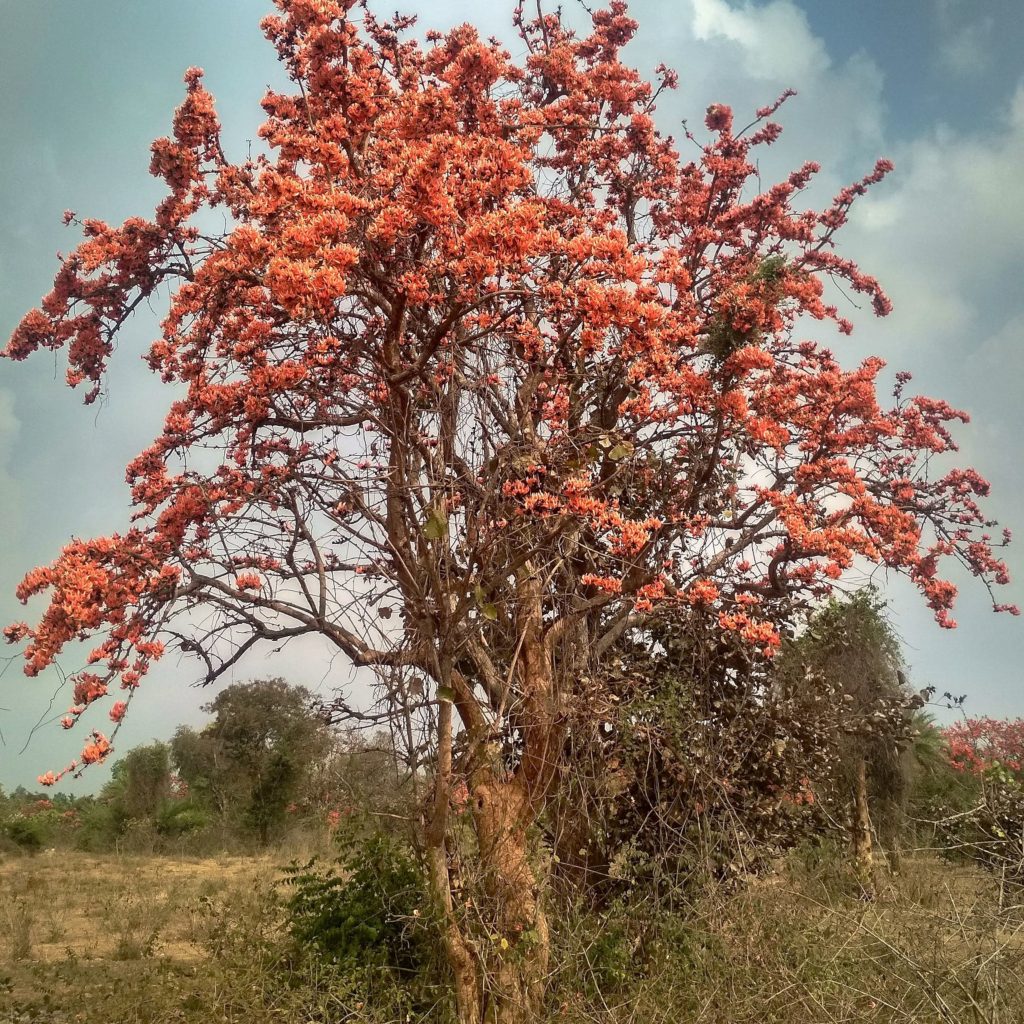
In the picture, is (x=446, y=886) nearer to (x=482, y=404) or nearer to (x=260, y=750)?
(x=482, y=404)

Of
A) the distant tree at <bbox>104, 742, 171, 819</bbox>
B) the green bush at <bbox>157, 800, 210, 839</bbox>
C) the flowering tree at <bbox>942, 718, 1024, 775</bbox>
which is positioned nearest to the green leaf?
the flowering tree at <bbox>942, 718, 1024, 775</bbox>

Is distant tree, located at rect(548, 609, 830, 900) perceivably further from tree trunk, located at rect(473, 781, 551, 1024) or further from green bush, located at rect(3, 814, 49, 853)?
green bush, located at rect(3, 814, 49, 853)

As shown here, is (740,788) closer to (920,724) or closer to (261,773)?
(920,724)

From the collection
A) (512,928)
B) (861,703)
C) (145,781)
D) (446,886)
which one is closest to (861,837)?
(861,703)

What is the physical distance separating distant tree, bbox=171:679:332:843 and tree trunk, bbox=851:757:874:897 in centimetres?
976

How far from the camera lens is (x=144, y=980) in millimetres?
7777

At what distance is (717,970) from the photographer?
667 cm

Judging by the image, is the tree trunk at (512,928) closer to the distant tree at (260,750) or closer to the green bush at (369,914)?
the green bush at (369,914)

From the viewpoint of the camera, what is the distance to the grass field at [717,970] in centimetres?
495

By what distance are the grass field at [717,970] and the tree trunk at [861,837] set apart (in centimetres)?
39

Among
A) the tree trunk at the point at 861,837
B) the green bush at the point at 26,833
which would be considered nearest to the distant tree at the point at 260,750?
the green bush at the point at 26,833

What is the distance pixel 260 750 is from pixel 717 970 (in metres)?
14.4

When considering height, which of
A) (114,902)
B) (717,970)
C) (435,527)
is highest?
(435,527)

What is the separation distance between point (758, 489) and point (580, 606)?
2.59 meters
